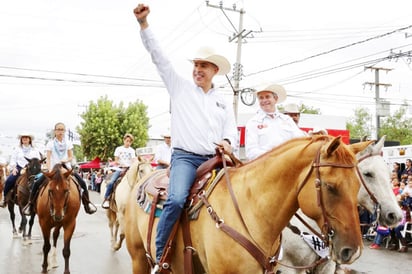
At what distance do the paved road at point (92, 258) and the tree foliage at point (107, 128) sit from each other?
3099 cm

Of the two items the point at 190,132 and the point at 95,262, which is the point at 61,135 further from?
Result: the point at 190,132

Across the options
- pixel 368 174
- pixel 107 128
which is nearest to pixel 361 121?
pixel 107 128

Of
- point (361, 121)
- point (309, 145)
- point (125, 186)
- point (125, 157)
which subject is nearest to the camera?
point (309, 145)

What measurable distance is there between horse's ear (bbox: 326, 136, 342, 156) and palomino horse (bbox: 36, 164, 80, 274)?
6.23 meters

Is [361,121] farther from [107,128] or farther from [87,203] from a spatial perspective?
[87,203]

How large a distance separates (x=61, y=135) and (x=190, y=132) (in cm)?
545

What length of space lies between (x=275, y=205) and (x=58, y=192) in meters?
5.75

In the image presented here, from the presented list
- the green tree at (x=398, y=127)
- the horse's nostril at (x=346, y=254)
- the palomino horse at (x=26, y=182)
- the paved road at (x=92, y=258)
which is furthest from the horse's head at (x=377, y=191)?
the green tree at (x=398, y=127)

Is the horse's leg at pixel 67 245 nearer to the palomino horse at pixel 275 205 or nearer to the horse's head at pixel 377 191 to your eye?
the palomino horse at pixel 275 205

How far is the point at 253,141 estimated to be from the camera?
5055 millimetres

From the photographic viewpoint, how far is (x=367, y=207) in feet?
16.6

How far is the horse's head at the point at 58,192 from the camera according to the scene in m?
7.91

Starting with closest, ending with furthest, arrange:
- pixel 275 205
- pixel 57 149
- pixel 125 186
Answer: pixel 275 205
pixel 57 149
pixel 125 186

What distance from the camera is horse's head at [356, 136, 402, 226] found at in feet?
16.2
